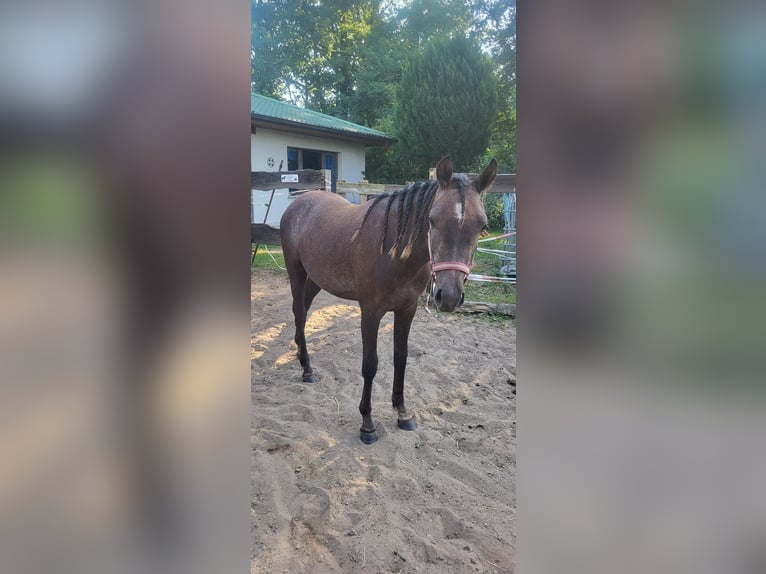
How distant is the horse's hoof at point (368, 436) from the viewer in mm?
2896

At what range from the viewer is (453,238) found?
2.35 metres

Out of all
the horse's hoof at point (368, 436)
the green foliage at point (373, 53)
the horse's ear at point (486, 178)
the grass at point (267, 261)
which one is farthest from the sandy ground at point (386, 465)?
the green foliage at point (373, 53)

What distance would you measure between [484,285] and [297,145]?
28.6ft

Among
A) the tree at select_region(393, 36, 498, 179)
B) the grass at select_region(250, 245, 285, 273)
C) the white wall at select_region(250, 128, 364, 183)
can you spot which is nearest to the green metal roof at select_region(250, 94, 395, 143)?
the white wall at select_region(250, 128, 364, 183)

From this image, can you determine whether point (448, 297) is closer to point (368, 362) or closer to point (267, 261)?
point (368, 362)

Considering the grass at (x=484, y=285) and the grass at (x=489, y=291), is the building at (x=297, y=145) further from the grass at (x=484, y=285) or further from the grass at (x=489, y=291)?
the grass at (x=489, y=291)

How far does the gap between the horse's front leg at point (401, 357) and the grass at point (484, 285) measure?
321 centimetres
